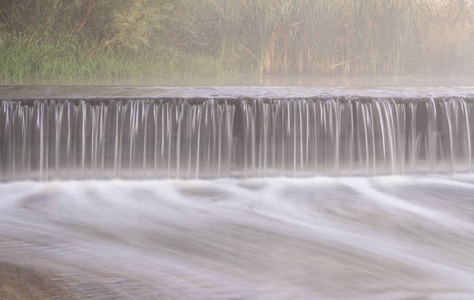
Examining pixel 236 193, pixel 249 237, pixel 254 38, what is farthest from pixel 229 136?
pixel 254 38

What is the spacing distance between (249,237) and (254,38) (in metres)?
7.67

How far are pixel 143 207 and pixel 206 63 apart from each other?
303 inches

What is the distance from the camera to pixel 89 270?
11.0 feet

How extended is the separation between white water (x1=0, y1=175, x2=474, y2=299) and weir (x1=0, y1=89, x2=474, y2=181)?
19 cm

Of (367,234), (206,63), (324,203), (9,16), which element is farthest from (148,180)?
(9,16)

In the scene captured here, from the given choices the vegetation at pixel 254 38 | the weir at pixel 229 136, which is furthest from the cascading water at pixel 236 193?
the vegetation at pixel 254 38

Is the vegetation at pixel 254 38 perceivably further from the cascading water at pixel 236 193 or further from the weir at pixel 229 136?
the cascading water at pixel 236 193

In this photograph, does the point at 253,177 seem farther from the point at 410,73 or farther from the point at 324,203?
the point at 410,73

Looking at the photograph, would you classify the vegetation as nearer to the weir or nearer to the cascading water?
the weir

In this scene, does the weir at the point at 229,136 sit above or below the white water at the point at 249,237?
above

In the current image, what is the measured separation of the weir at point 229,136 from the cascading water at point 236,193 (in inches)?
0.5

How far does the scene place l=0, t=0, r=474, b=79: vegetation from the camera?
11.0m

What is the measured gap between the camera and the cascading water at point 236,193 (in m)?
3.34

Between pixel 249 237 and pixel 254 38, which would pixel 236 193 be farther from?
pixel 254 38
